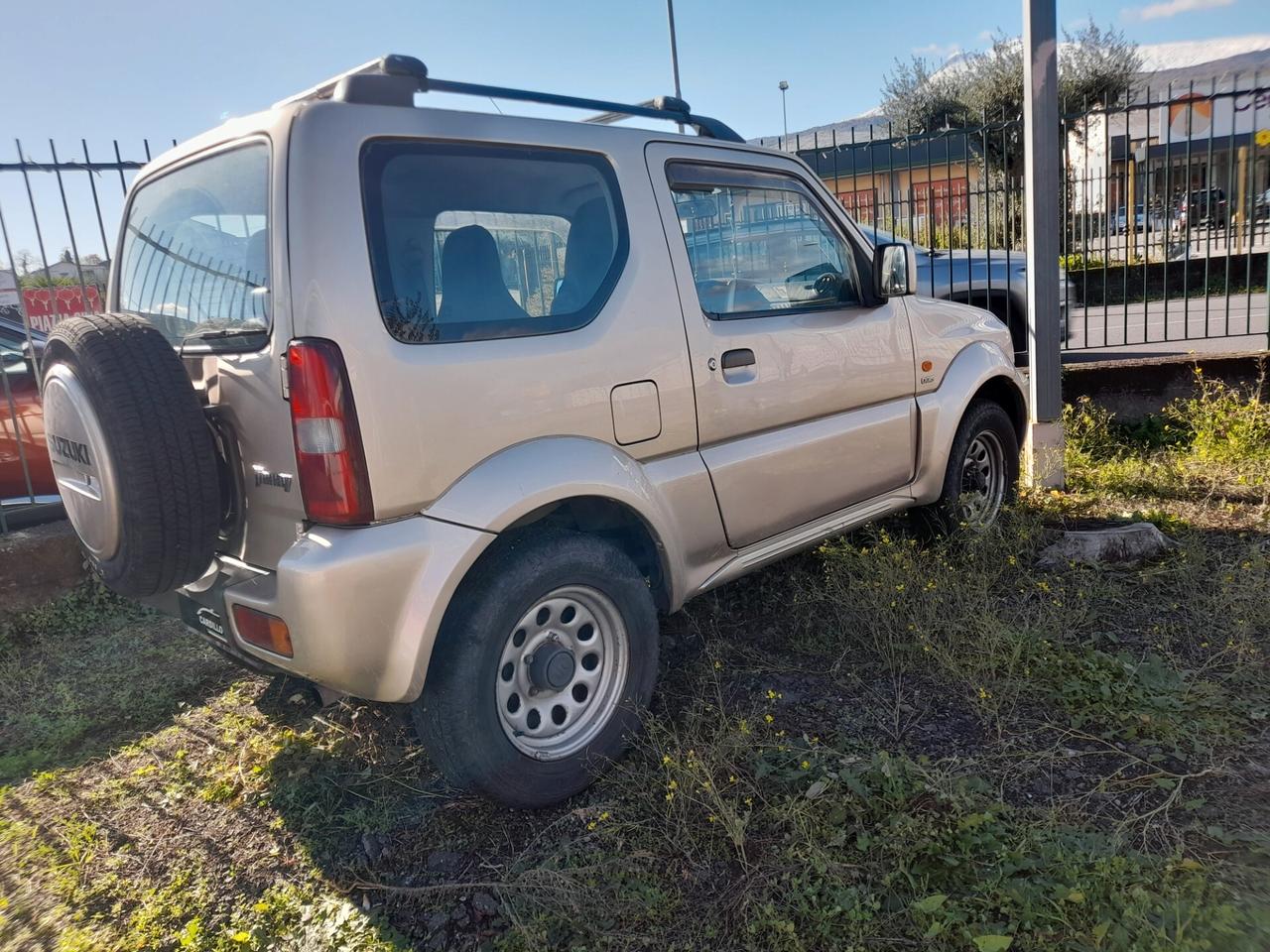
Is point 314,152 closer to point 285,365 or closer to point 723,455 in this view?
point 285,365

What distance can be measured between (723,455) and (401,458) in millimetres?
1304

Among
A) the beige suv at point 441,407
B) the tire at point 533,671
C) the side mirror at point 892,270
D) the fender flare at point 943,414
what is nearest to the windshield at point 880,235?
the fender flare at point 943,414

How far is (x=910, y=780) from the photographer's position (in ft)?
8.76

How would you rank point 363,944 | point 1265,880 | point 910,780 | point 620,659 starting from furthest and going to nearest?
point 620,659 < point 910,780 < point 363,944 < point 1265,880

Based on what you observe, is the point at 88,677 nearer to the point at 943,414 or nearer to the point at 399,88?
the point at 399,88

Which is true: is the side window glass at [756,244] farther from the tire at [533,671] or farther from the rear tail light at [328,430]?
the rear tail light at [328,430]

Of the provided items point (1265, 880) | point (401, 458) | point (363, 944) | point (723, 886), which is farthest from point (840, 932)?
point (401, 458)

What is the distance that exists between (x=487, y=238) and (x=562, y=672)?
1365mm

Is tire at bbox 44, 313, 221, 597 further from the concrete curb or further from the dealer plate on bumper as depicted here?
the concrete curb

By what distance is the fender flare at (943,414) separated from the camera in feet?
14.0

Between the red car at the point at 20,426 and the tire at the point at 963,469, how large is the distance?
15.3ft

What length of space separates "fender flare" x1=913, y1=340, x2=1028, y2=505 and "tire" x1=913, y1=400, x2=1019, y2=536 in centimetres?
10

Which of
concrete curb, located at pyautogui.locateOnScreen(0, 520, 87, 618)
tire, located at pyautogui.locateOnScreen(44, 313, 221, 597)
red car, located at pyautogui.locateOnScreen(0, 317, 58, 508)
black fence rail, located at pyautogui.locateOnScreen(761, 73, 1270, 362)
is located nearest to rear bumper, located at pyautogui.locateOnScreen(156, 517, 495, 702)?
tire, located at pyautogui.locateOnScreen(44, 313, 221, 597)

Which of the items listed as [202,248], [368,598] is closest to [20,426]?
[202,248]
